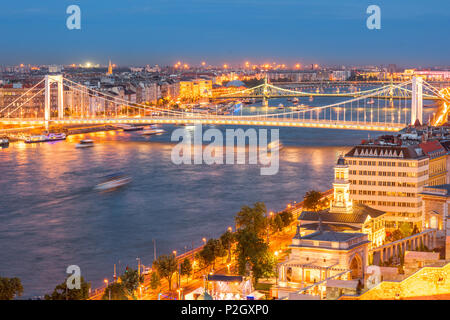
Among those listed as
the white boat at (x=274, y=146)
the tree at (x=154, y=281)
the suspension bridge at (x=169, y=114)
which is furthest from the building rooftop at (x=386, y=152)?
the white boat at (x=274, y=146)

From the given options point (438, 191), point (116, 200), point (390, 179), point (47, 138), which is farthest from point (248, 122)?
point (438, 191)

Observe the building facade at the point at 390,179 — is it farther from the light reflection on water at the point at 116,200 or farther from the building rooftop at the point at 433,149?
the light reflection on water at the point at 116,200

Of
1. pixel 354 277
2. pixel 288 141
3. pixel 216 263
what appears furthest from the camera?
pixel 288 141

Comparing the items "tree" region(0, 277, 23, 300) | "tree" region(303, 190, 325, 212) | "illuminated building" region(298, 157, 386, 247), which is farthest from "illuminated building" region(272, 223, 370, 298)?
"tree" region(303, 190, 325, 212)

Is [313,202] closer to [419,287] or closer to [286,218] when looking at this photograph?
[286,218]
